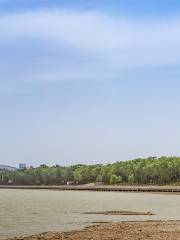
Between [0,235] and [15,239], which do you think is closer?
[15,239]

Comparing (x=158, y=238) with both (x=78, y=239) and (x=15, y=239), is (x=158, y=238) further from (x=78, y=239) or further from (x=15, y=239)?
(x=15, y=239)

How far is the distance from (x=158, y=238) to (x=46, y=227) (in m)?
18.6

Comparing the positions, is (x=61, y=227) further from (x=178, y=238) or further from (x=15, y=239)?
(x=178, y=238)

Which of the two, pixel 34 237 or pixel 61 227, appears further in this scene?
→ pixel 61 227

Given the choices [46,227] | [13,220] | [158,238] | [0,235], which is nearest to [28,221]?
[13,220]

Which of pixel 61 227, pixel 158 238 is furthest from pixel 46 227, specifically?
pixel 158 238

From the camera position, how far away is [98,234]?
4644 centimetres

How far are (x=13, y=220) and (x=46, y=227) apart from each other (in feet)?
36.2

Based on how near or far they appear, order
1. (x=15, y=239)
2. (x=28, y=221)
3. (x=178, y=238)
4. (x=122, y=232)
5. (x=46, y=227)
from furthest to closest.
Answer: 1. (x=28, y=221)
2. (x=46, y=227)
3. (x=122, y=232)
4. (x=15, y=239)
5. (x=178, y=238)

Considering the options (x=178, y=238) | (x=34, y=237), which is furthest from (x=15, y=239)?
(x=178, y=238)

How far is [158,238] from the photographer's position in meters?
41.6

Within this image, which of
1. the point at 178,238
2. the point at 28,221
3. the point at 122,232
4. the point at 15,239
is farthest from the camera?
the point at 28,221

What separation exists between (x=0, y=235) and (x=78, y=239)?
372 inches

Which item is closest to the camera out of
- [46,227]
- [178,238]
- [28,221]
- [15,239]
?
[178,238]
